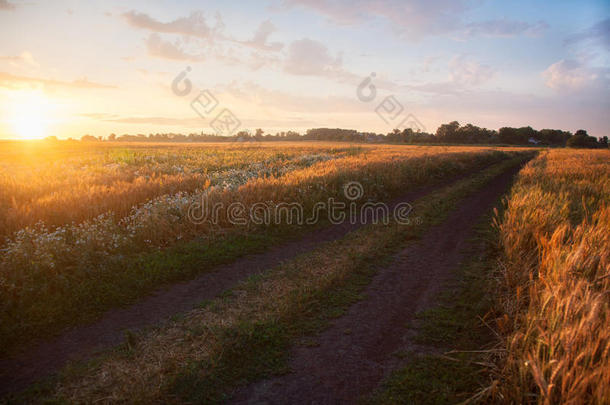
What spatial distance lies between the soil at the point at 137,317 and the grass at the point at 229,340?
0.38 meters

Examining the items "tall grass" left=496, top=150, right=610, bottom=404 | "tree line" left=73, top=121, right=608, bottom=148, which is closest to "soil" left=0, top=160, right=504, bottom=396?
"tall grass" left=496, top=150, right=610, bottom=404

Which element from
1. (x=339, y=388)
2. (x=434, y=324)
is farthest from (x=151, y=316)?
(x=434, y=324)

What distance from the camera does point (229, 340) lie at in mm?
4535

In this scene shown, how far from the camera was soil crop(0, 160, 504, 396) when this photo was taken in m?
4.22

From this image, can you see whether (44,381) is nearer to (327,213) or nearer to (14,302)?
(14,302)

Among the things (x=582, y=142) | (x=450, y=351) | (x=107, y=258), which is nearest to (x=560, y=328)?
(x=450, y=351)

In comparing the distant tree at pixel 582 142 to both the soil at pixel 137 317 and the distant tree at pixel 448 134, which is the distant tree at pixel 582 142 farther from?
the soil at pixel 137 317

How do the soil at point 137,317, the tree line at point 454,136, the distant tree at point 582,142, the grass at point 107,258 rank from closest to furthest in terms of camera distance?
1. the soil at point 137,317
2. the grass at point 107,258
3. the distant tree at point 582,142
4. the tree line at point 454,136

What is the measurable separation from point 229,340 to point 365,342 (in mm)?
1906

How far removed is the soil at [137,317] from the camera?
4.22 m

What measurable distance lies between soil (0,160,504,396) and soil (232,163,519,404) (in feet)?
0.24

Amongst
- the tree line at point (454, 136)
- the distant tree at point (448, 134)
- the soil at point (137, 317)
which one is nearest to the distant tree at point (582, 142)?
the tree line at point (454, 136)

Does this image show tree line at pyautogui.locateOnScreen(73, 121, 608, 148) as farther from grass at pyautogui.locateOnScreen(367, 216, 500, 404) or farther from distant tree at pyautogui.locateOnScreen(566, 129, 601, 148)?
grass at pyautogui.locateOnScreen(367, 216, 500, 404)

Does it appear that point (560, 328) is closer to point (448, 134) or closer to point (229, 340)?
point (229, 340)
